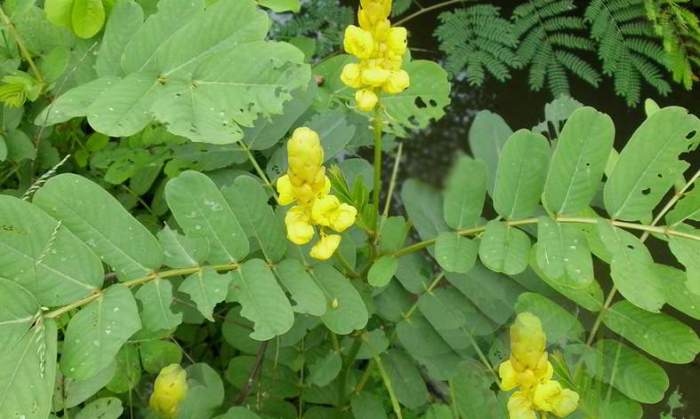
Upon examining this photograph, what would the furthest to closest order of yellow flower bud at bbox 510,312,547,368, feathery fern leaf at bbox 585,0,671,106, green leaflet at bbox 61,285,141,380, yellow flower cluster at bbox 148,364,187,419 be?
feathery fern leaf at bbox 585,0,671,106
yellow flower cluster at bbox 148,364,187,419
green leaflet at bbox 61,285,141,380
yellow flower bud at bbox 510,312,547,368

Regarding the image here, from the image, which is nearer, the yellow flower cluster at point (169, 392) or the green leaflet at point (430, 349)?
the yellow flower cluster at point (169, 392)

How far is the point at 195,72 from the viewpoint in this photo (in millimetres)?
885

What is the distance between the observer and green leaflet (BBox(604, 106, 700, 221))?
0.87 m

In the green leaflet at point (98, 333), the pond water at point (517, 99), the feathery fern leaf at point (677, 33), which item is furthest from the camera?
the pond water at point (517, 99)

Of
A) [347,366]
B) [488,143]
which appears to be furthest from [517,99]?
[347,366]

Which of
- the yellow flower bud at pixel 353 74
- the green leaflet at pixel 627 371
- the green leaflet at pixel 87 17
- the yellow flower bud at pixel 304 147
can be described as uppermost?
the yellow flower bud at pixel 353 74

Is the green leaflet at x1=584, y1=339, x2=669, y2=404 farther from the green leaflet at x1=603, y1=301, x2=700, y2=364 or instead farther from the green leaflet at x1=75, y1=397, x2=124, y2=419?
the green leaflet at x1=75, y1=397, x2=124, y2=419

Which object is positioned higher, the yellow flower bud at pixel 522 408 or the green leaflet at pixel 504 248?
the green leaflet at pixel 504 248

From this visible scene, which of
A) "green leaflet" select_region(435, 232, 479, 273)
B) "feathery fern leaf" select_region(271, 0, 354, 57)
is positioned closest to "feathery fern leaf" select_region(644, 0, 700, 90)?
"feathery fern leaf" select_region(271, 0, 354, 57)

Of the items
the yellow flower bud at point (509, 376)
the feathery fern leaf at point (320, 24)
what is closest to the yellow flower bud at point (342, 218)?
the yellow flower bud at point (509, 376)

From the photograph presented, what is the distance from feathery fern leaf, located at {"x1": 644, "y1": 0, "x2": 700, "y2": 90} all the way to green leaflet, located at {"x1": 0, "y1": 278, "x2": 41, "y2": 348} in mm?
1822

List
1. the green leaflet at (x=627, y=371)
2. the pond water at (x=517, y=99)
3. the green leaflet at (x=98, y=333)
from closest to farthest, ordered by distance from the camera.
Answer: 1. the green leaflet at (x=98, y=333)
2. the green leaflet at (x=627, y=371)
3. the pond water at (x=517, y=99)

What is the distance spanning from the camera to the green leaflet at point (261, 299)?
0.81 meters

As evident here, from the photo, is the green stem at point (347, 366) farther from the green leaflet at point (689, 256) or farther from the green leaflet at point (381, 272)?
the green leaflet at point (689, 256)
